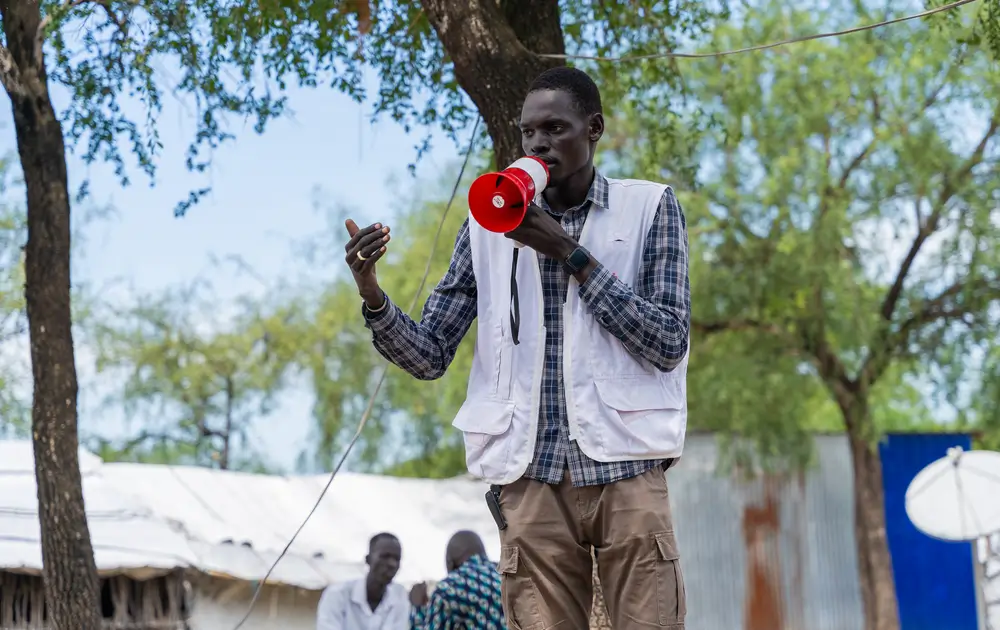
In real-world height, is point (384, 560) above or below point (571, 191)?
below

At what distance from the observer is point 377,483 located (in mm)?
14297

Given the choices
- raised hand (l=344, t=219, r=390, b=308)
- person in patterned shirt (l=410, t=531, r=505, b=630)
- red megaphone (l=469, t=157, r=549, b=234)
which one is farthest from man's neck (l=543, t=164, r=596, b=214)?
person in patterned shirt (l=410, t=531, r=505, b=630)

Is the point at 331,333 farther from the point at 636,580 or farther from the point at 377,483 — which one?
the point at 636,580

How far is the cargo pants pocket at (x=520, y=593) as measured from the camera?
97.0 inches

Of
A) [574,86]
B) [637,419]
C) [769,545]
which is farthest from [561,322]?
[769,545]

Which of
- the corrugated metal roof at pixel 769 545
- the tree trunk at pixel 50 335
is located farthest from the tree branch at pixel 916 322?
the tree trunk at pixel 50 335

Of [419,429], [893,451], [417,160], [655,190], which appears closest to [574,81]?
[655,190]

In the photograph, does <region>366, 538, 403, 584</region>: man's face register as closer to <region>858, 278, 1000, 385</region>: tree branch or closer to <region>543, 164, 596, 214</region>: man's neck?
<region>543, 164, 596, 214</region>: man's neck

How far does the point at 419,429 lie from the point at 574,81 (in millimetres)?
18124

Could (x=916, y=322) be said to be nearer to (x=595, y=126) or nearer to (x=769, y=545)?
(x=769, y=545)

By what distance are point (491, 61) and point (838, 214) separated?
894 centimetres

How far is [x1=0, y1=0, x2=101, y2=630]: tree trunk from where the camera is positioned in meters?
5.82

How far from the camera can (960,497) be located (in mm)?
11852

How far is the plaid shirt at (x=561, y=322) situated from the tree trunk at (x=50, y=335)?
12.2 feet
